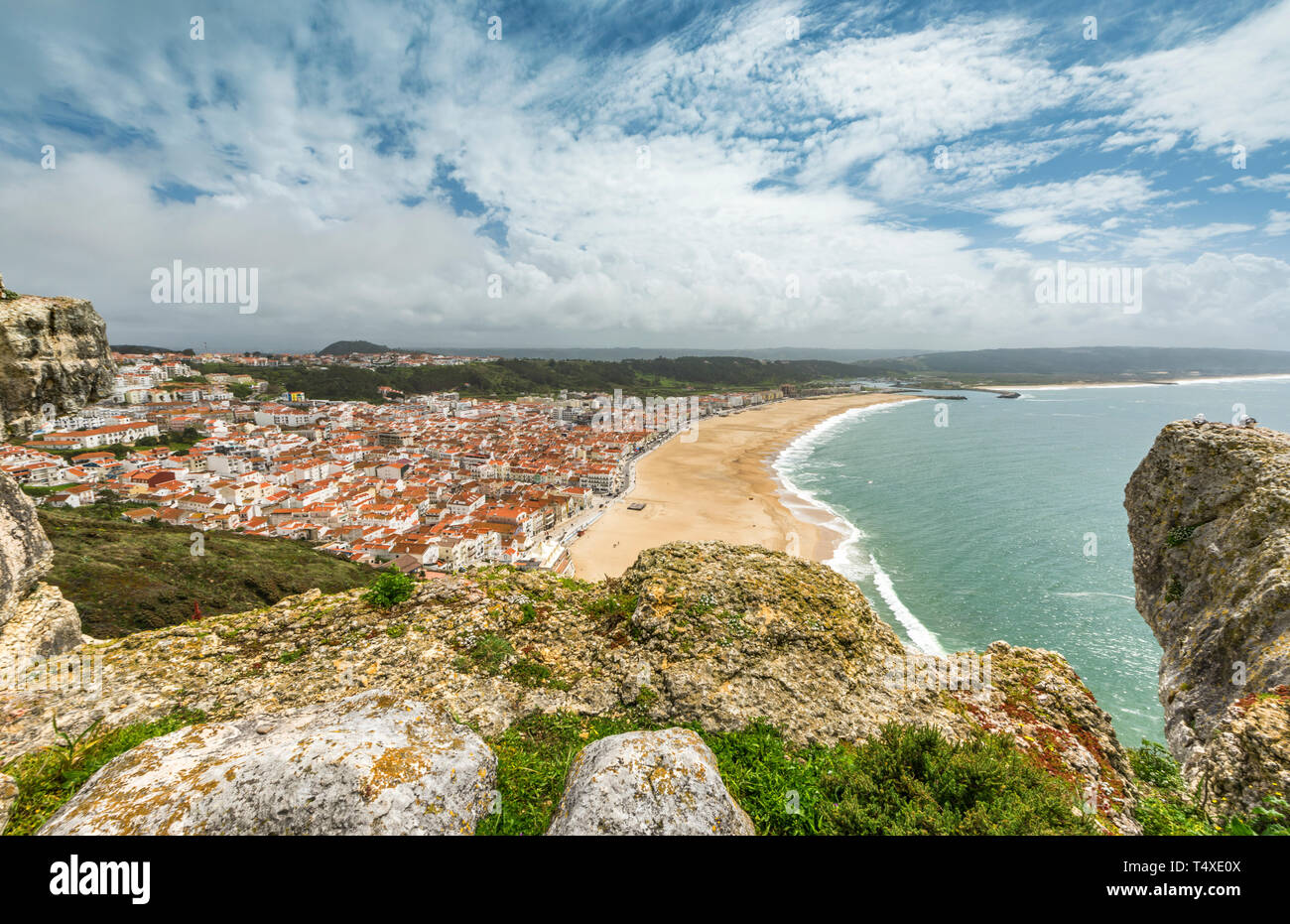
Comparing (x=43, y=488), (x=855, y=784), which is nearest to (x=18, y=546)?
(x=855, y=784)

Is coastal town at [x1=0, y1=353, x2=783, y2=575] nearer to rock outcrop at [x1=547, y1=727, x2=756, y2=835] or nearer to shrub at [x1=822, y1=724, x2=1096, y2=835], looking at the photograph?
rock outcrop at [x1=547, y1=727, x2=756, y2=835]

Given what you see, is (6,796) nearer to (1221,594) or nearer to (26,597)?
(26,597)

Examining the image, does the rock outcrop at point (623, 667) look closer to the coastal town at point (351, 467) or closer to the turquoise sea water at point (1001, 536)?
the coastal town at point (351, 467)

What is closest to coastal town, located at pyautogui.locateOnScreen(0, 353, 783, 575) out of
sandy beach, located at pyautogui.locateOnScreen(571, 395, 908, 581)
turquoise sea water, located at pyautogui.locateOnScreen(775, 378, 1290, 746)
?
sandy beach, located at pyautogui.locateOnScreen(571, 395, 908, 581)
